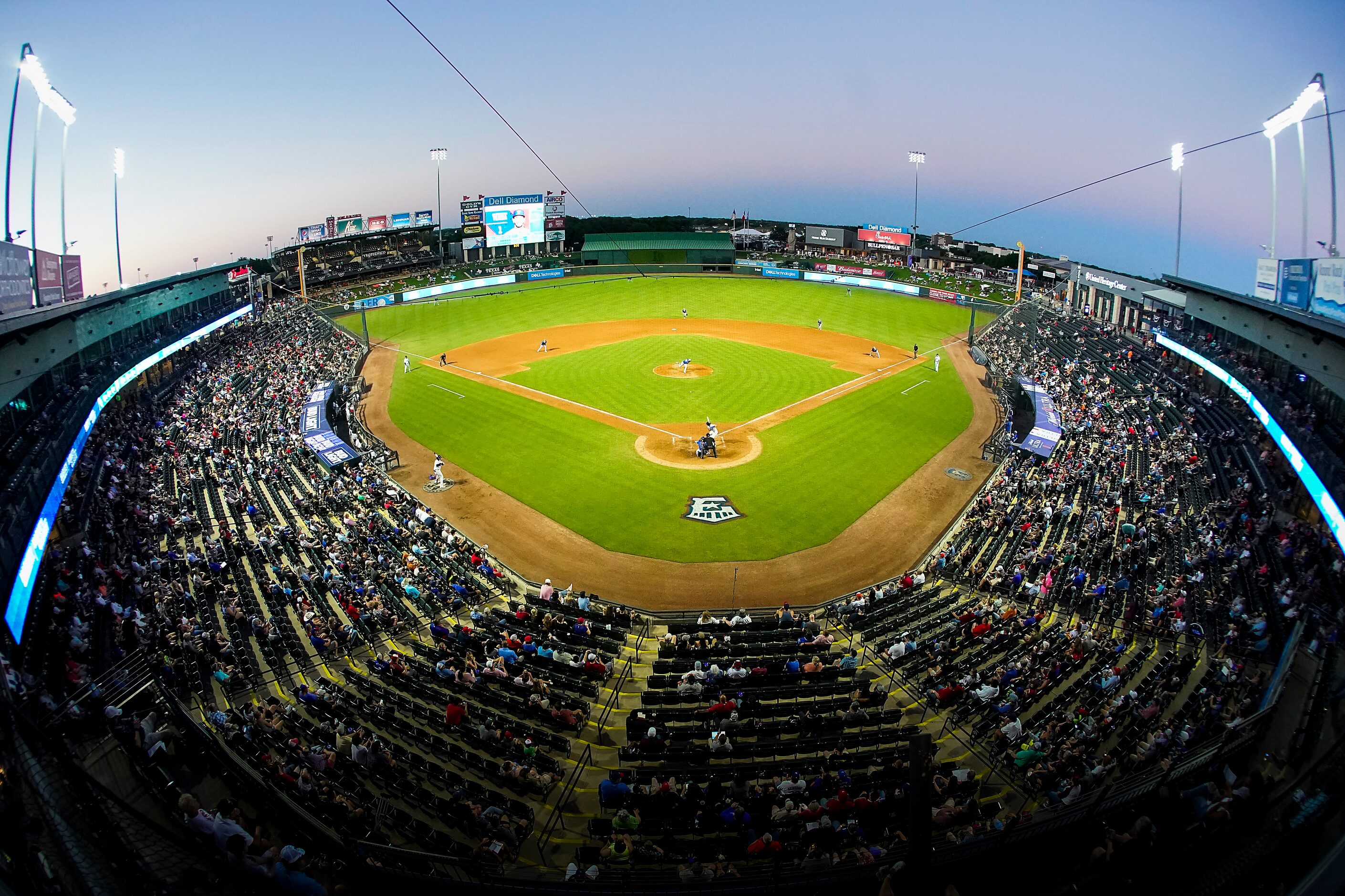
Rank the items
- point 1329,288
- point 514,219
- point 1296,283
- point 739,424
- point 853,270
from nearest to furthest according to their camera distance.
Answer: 1. point 1329,288
2. point 1296,283
3. point 739,424
4. point 853,270
5. point 514,219

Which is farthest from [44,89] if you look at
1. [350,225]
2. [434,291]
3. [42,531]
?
[350,225]

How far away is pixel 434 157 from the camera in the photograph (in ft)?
278

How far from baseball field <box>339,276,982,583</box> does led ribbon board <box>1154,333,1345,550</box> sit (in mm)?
10590

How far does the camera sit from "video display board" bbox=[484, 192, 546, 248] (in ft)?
297

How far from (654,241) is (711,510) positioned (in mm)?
79254

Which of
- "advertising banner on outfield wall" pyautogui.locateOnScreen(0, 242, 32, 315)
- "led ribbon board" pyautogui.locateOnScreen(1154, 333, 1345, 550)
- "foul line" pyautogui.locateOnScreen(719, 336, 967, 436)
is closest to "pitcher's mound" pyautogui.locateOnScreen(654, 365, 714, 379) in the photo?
"foul line" pyautogui.locateOnScreen(719, 336, 967, 436)

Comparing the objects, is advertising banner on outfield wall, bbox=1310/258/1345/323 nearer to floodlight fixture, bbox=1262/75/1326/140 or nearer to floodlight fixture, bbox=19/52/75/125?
floodlight fixture, bbox=1262/75/1326/140

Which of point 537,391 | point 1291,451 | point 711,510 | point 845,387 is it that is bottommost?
point 711,510

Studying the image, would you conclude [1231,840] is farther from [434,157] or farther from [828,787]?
[434,157]

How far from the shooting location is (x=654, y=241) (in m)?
99.5

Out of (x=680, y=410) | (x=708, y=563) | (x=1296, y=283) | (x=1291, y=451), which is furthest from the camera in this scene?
(x=680, y=410)

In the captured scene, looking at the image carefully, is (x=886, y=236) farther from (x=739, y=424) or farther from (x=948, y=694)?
(x=948, y=694)

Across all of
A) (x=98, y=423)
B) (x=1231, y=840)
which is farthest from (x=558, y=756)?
(x=98, y=423)

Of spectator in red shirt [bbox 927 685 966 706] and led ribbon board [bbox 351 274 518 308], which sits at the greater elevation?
led ribbon board [bbox 351 274 518 308]
